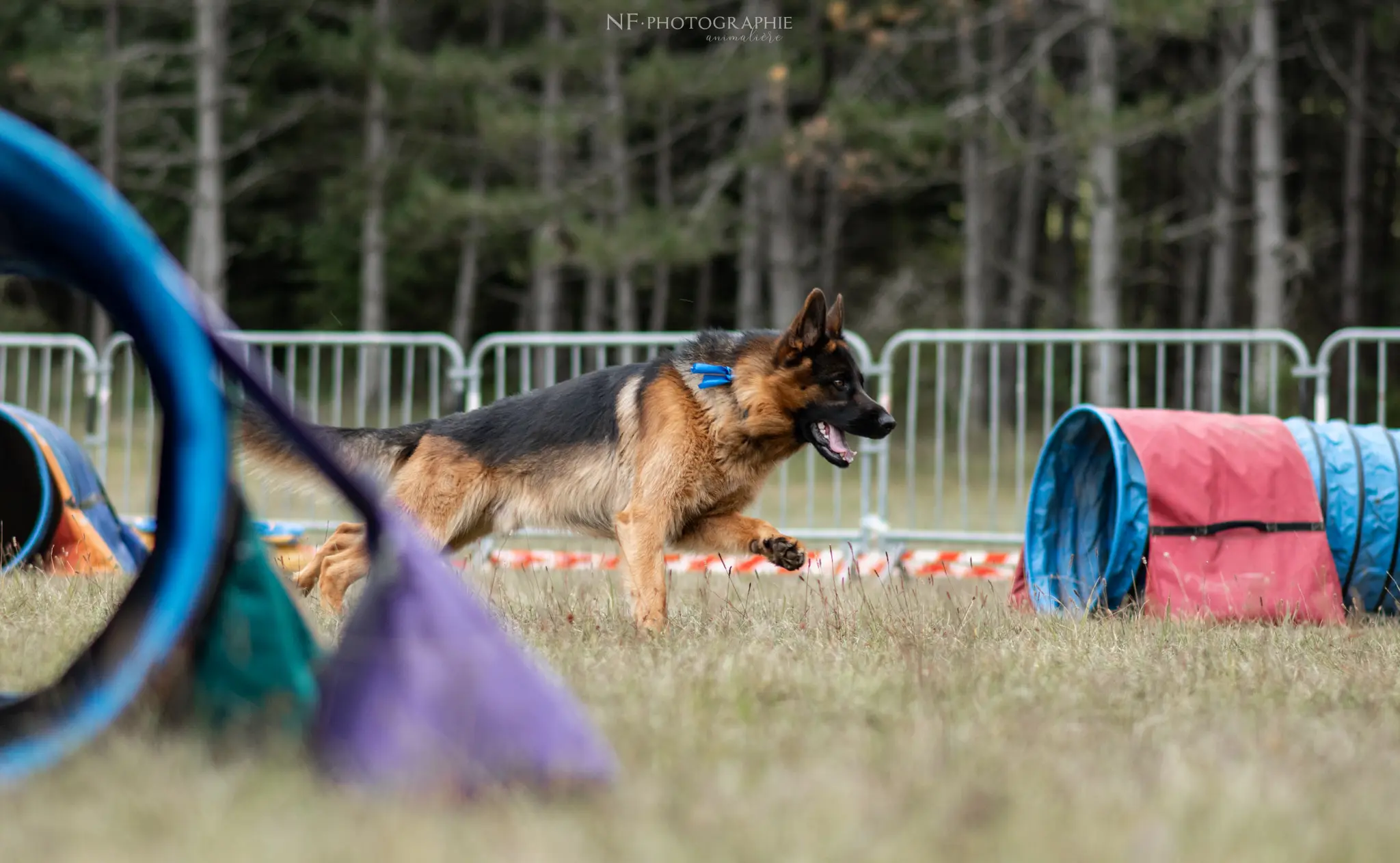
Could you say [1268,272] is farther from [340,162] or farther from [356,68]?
[340,162]

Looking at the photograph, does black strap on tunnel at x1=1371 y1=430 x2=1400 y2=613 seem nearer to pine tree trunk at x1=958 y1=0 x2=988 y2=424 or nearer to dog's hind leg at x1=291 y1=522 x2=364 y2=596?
dog's hind leg at x1=291 y1=522 x2=364 y2=596

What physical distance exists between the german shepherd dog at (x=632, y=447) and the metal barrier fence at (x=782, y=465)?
3.55 ft

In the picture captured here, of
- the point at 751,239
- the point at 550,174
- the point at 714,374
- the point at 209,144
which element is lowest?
the point at 714,374

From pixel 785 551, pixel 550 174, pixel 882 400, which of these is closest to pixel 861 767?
pixel 785 551

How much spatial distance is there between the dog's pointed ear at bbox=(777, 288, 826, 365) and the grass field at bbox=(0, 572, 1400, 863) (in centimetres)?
148

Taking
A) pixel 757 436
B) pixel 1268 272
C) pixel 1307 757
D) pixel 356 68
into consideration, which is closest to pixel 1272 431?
pixel 757 436

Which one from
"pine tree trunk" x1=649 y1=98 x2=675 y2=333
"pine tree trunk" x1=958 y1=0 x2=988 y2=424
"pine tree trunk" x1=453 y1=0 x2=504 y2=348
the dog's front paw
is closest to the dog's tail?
the dog's front paw

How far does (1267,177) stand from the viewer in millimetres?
17906

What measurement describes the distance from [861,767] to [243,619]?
138 centimetres

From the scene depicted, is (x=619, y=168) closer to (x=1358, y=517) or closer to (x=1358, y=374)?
(x=1358, y=374)

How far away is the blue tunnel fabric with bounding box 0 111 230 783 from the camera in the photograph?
8.27 feet

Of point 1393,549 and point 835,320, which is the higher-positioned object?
point 835,320

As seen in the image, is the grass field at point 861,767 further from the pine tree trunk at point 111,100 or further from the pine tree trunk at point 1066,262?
the pine tree trunk at point 1066,262

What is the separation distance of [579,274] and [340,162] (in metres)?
5.38
